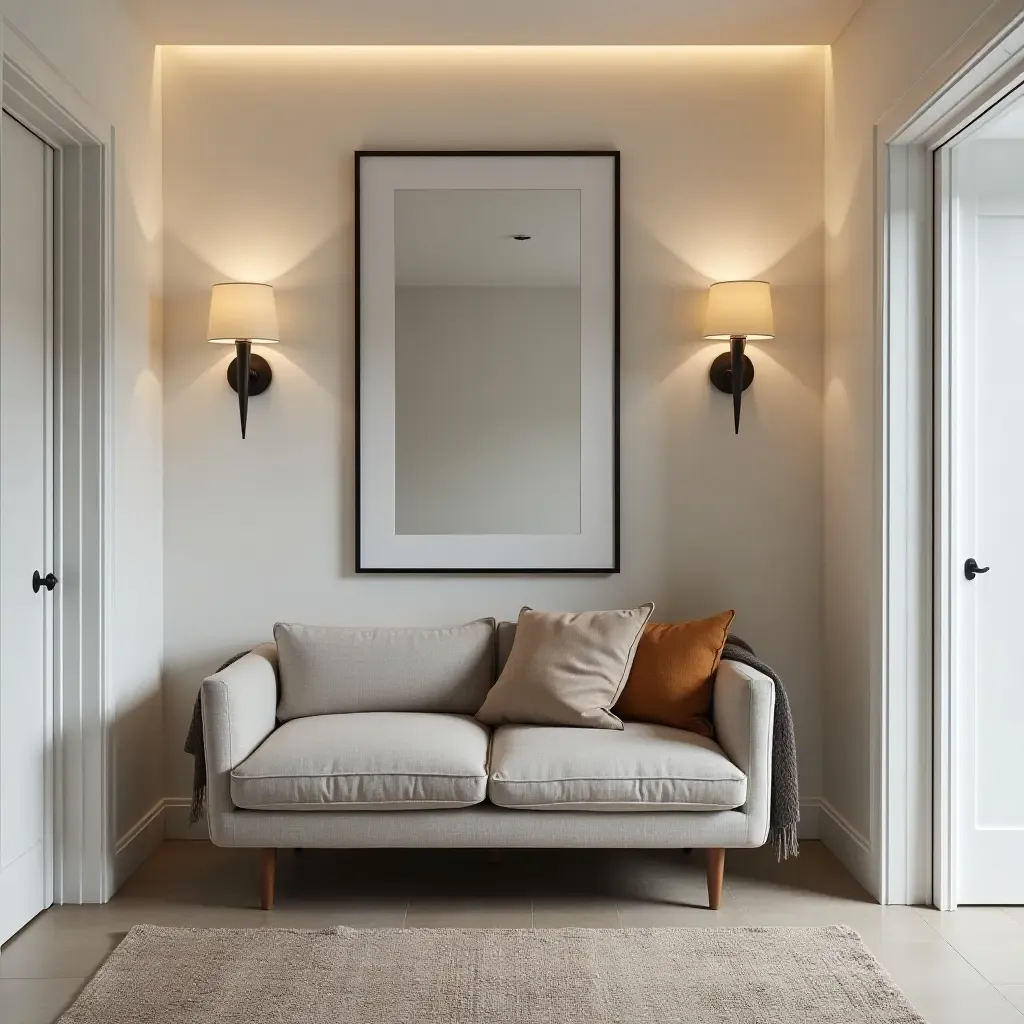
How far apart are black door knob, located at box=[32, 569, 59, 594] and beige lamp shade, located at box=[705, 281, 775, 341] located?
222 centimetres

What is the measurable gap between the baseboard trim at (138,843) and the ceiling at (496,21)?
2.62 metres

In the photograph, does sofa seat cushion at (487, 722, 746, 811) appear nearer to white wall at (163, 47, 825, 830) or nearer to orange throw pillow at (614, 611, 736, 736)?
orange throw pillow at (614, 611, 736, 736)

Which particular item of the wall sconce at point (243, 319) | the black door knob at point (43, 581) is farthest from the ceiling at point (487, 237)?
the black door knob at point (43, 581)

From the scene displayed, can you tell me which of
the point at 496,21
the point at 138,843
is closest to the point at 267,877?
the point at 138,843

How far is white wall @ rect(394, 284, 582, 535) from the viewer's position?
12.3 feet

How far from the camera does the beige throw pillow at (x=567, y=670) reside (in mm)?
3264

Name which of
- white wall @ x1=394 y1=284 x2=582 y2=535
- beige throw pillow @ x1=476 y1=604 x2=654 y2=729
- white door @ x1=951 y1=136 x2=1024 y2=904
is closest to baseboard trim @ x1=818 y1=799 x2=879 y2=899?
white door @ x1=951 y1=136 x2=1024 y2=904

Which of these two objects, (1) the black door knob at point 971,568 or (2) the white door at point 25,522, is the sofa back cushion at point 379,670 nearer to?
(2) the white door at point 25,522

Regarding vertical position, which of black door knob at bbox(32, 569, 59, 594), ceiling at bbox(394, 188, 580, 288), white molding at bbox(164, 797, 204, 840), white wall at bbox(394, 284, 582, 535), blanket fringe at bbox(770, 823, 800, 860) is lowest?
white molding at bbox(164, 797, 204, 840)

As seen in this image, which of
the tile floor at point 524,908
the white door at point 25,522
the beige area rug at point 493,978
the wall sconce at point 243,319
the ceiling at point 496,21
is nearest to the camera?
the beige area rug at point 493,978

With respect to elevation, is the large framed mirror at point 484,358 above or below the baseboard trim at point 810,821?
above

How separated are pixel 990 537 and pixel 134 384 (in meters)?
2.70

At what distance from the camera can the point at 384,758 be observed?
2973 mm

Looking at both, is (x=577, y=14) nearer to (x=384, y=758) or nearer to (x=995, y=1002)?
(x=384, y=758)
